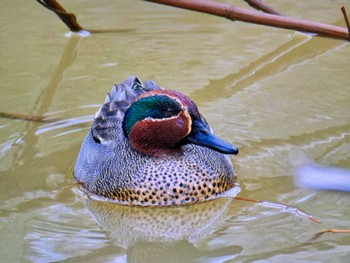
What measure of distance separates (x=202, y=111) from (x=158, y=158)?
158cm

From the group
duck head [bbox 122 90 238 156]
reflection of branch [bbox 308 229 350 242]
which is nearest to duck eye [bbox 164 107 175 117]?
duck head [bbox 122 90 238 156]

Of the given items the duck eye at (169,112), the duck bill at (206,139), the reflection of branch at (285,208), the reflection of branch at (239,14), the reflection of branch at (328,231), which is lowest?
the reflection of branch at (285,208)

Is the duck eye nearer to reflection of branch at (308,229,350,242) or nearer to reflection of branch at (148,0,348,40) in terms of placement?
reflection of branch at (148,0,348,40)

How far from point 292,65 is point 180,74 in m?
Result: 1.26

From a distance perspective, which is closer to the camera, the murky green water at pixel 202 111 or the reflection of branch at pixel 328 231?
the reflection of branch at pixel 328 231

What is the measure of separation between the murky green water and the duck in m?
0.13

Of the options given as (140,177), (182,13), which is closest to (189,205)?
(140,177)

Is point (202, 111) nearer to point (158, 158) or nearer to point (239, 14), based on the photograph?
point (158, 158)

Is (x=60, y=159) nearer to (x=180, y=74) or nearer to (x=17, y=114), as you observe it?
(x=17, y=114)

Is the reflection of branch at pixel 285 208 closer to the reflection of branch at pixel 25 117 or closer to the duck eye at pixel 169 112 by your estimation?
the duck eye at pixel 169 112

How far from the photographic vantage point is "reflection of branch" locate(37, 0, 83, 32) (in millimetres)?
8984

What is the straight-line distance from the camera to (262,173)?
22.8 ft

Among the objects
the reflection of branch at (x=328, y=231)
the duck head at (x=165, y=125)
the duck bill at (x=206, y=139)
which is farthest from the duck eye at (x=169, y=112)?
the reflection of branch at (x=328, y=231)

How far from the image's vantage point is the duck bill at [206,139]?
20.8ft
